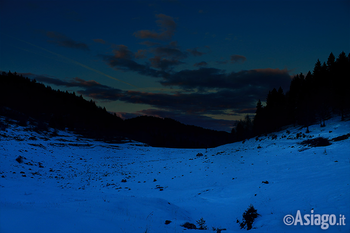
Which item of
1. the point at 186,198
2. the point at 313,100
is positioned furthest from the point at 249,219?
the point at 313,100

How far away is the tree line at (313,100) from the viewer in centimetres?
4159

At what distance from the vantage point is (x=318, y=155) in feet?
61.5

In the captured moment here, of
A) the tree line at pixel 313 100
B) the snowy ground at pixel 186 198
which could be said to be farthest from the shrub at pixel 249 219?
the tree line at pixel 313 100

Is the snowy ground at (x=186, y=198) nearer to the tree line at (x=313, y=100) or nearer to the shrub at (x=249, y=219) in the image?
the shrub at (x=249, y=219)

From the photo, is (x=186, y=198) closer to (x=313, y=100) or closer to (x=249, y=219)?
(x=249, y=219)

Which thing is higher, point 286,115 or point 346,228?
point 286,115

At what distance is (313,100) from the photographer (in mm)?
44344

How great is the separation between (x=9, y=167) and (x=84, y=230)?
20.2 meters

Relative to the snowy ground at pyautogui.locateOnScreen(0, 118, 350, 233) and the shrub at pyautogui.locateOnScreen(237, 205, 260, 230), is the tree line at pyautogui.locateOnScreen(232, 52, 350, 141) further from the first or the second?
the shrub at pyautogui.locateOnScreen(237, 205, 260, 230)

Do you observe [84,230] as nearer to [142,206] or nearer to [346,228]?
[142,206]

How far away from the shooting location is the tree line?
41.6m

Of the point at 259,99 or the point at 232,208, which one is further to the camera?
the point at 259,99

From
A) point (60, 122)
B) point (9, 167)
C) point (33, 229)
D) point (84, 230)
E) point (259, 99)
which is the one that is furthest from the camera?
point (259, 99)

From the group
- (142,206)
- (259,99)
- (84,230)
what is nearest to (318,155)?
(142,206)
